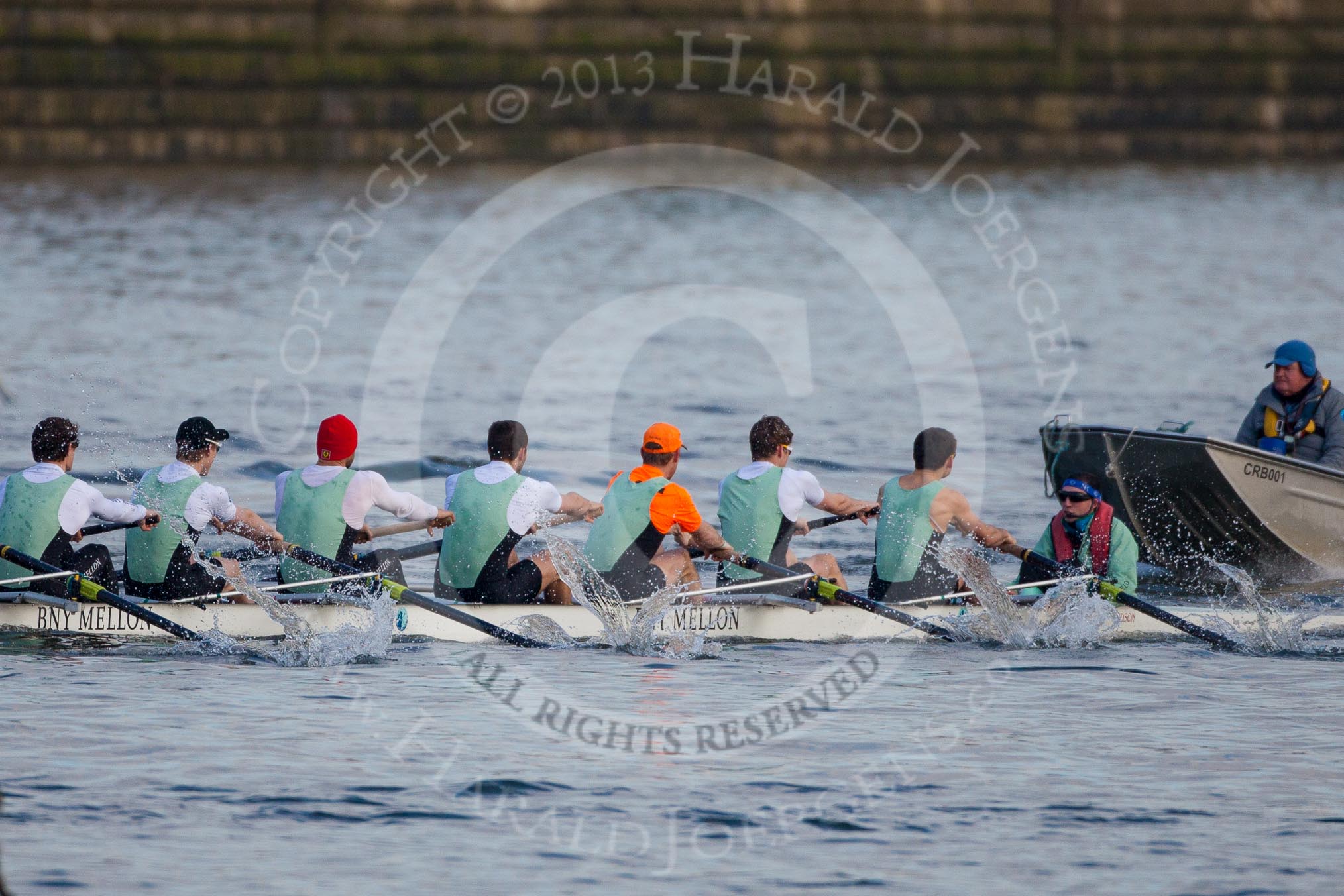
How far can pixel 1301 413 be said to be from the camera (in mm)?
16375

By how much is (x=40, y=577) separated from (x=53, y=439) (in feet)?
3.19

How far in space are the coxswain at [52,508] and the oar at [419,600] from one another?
1062 millimetres

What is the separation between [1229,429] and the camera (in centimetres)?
2531

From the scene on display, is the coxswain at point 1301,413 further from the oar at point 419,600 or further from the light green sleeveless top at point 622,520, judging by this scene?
the oar at point 419,600

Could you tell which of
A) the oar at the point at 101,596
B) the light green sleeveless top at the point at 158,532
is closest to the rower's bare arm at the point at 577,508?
the light green sleeveless top at the point at 158,532

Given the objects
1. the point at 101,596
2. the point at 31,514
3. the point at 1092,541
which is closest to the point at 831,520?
the point at 1092,541

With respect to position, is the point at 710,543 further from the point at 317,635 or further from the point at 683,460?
the point at 683,460

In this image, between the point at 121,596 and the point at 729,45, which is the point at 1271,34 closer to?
the point at 729,45

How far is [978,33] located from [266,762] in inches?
1279

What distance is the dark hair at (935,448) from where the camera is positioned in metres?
13.4

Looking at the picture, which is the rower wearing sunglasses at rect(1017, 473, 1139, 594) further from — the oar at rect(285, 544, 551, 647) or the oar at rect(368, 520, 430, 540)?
the oar at rect(368, 520, 430, 540)

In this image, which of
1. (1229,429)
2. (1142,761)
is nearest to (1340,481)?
(1142,761)

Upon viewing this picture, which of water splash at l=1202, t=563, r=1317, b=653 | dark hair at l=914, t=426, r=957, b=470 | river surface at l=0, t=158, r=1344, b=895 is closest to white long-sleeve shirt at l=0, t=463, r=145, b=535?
river surface at l=0, t=158, r=1344, b=895

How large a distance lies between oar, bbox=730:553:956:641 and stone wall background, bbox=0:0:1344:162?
1053 inches
